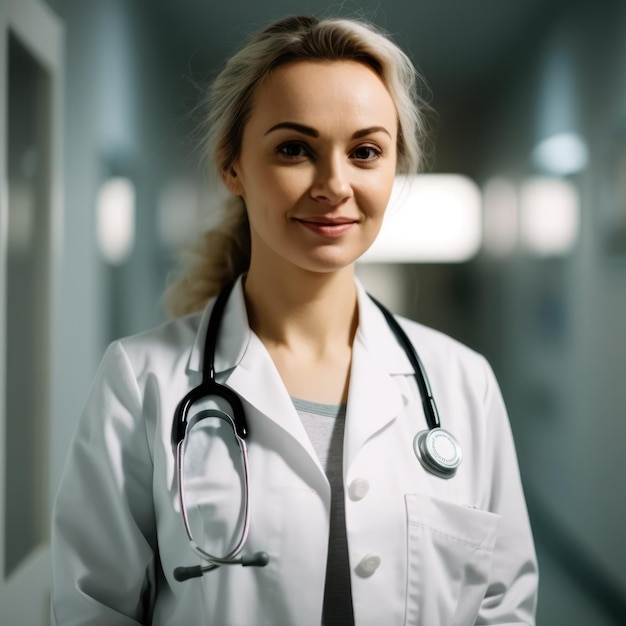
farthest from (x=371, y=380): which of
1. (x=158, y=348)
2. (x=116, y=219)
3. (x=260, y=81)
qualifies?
(x=116, y=219)

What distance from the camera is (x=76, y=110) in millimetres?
1961

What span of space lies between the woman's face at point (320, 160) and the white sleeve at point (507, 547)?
37 centimetres

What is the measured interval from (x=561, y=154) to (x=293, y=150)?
72.6 inches

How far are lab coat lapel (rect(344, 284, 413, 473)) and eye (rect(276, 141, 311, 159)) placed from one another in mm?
267

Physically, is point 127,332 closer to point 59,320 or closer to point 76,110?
point 59,320

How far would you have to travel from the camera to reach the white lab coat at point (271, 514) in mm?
803

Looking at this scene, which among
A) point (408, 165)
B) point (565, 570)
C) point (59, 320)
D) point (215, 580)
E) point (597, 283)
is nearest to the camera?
point (215, 580)

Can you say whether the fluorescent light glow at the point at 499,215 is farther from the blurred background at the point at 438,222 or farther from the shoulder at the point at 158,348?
the shoulder at the point at 158,348

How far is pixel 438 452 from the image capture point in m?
0.88

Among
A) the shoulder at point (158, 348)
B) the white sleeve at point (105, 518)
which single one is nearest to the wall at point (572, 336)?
the shoulder at point (158, 348)

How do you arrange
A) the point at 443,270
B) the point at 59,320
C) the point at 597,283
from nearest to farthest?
the point at 59,320 < the point at 597,283 < the point at 443,270

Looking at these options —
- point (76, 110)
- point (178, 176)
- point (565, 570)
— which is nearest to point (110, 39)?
point (76, 110)

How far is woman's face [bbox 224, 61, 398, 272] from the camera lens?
0.83 m

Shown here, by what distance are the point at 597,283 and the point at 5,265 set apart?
1.77 meters
